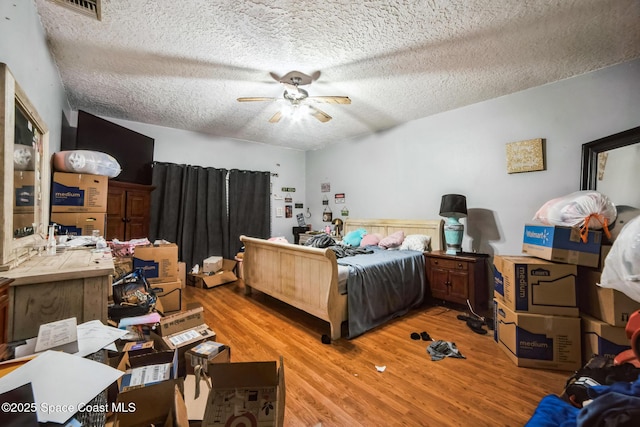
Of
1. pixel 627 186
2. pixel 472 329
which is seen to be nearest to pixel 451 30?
pixel 627 186

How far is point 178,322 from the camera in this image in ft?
→ 5.42

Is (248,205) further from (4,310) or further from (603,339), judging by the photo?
(603,339)

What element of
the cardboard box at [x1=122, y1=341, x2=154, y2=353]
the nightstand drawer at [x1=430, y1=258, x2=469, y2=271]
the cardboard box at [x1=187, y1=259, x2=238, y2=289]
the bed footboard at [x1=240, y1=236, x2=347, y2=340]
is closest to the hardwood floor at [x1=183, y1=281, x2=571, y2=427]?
the bed footboard at [x1=240, y1=236, x2=347, y2=340]

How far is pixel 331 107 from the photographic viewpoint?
3422mm

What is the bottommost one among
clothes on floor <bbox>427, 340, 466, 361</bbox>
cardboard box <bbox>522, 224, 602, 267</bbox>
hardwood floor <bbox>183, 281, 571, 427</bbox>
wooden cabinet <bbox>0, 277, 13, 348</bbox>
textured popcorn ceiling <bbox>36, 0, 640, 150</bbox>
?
hardwood floor <bbox>183, 281, 571, 427</bbox>

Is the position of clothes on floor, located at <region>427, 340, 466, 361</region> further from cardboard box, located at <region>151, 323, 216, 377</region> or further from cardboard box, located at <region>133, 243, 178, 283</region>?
cardboard box, located at <region>133, 243, 178, 283</region>

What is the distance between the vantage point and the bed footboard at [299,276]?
90.5 inches

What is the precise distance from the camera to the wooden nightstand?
2877mm

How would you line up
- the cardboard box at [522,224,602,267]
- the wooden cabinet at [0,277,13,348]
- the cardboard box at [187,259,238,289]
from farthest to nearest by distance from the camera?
the cardboard box at [187,259,238,289] < the cardboard box at [522,224,602,267] < the wooden cabinet at [0,277,13,348]

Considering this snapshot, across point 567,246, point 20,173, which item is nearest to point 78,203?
point 20,173

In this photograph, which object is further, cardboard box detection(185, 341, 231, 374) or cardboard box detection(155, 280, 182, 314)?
cardboard box detection(155, 280, 182, 314)

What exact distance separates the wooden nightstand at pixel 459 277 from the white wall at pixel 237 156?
3.35 metres

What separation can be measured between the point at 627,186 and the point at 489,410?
7.07ft

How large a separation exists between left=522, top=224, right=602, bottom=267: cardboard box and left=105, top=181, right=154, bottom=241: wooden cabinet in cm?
456
